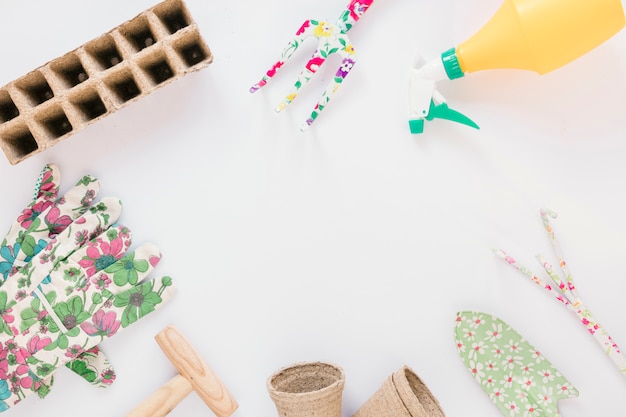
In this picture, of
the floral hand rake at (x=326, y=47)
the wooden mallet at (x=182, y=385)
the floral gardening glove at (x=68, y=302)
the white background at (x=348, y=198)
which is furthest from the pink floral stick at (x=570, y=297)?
the floral gardening glove at (x=68, y=302)

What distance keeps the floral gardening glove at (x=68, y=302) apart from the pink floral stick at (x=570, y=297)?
2.12ft

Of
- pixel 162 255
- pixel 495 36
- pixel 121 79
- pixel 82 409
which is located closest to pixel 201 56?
pixel 121 79

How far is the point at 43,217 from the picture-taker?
108 centimetres

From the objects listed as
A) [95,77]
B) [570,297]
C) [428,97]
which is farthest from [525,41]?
[95,77]

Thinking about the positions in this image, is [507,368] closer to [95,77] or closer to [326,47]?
[326,47]

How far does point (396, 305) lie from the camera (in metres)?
1.12

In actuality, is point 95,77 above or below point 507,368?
above

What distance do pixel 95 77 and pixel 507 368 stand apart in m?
0.86

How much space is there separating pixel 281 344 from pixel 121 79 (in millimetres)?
540

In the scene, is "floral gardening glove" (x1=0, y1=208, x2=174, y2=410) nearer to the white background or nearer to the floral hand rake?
the white background

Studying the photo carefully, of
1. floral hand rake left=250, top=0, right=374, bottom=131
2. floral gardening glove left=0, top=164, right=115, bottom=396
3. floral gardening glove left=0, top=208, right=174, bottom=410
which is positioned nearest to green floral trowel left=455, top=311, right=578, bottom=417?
floral hand rake left=250, top=0, right=374, bottom=131

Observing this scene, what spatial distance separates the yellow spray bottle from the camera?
0.92 meters

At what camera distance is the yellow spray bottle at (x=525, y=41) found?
36.2 inches

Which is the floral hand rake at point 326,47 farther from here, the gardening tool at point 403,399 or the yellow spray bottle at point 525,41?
the gardening tool at point 403,399
